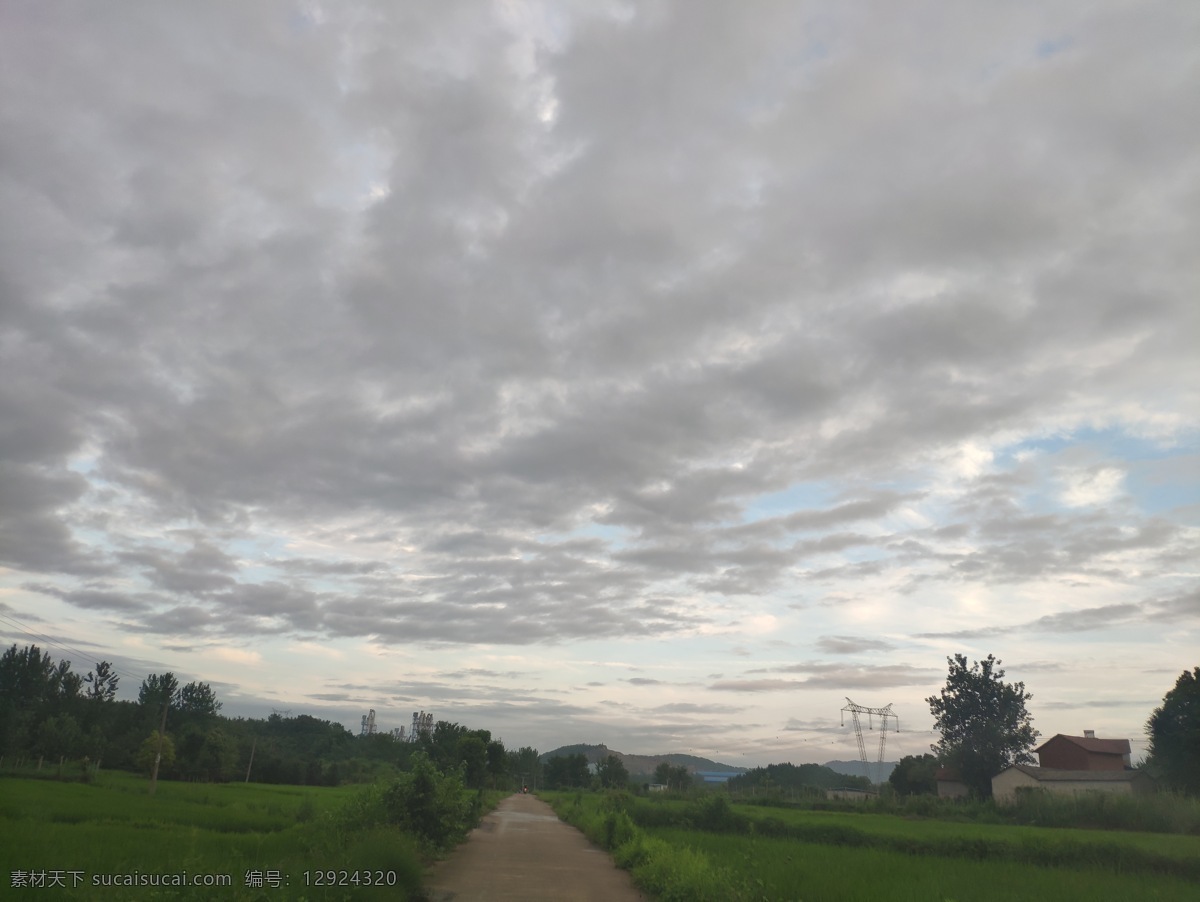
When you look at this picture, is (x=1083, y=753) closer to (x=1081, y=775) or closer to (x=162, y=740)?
(x=1081, y=775)

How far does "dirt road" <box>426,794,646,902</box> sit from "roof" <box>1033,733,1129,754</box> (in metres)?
59.6

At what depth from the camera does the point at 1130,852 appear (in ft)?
75.9

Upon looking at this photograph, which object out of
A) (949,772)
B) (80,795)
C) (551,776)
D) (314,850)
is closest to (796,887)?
(314,850)

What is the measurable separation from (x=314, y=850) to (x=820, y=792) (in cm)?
6274

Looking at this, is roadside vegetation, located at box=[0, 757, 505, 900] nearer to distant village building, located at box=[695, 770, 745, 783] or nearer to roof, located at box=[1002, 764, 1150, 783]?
roof, located at box=[1002, 764, 1150, 783]

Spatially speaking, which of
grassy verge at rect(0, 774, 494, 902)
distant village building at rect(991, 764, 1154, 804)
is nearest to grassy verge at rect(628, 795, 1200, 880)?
grassy verge at rect(0, 774, 494, 902)

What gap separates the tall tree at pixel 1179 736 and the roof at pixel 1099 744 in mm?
9746

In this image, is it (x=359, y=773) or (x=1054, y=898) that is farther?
(x=359, y=773)

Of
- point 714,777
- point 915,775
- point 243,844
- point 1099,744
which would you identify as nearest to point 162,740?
point 243,844

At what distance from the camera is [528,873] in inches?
745

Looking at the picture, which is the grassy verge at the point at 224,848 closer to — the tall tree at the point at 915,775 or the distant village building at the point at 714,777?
the tall tree at the point at 915,775

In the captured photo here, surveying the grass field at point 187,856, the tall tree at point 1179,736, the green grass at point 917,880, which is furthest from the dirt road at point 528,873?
the tall tree at point 1179,736

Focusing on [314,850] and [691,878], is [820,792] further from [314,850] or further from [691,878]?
[314,850]

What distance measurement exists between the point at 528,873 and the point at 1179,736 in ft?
167
